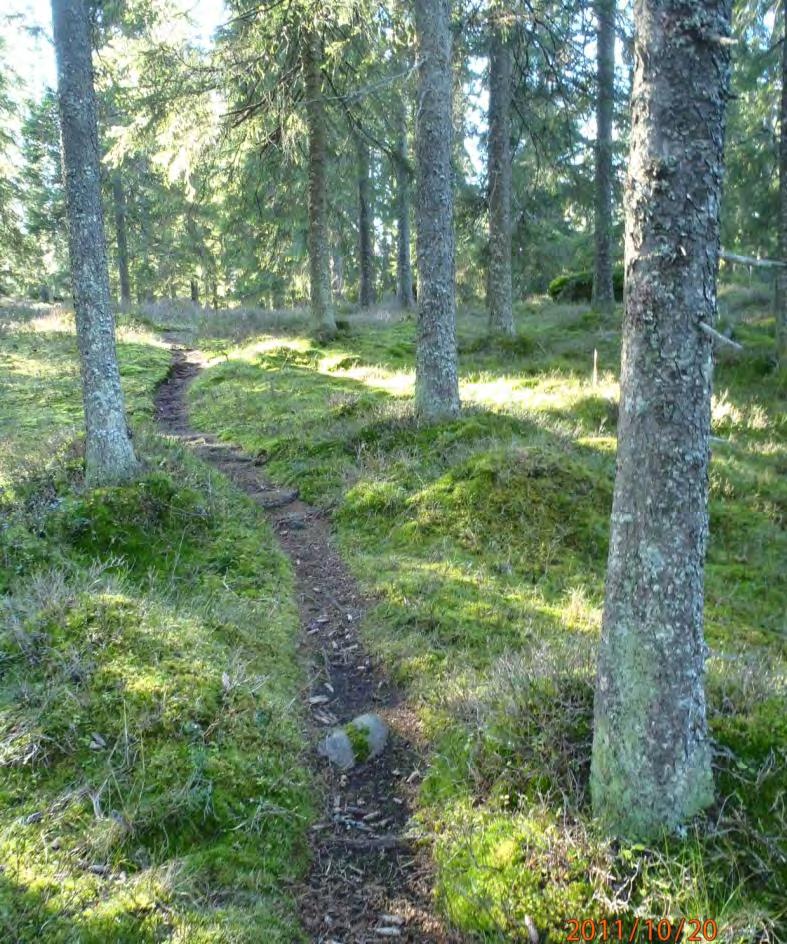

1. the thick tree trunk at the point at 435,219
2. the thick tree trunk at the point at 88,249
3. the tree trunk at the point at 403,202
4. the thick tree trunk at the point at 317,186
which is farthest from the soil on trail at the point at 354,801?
the tree trunk at the point at 403,202

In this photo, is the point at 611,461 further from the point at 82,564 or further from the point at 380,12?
the point at 380,12

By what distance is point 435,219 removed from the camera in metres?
8.65

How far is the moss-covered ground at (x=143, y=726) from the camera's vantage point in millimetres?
2936

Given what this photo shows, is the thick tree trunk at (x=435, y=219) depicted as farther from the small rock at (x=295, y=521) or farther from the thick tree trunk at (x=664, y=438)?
the thick tree trunk at (x=664, y=438)

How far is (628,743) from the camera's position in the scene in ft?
10.3

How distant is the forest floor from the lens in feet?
9.81

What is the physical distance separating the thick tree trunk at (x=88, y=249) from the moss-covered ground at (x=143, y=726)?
0.57 meters

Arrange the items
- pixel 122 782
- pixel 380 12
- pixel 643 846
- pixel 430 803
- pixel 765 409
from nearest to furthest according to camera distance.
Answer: pixel 643 846, pixel 122 782, pixel 430 803, pixel 380 12, pixel 765 409

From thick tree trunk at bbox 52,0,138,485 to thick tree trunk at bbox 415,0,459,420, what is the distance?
408cm

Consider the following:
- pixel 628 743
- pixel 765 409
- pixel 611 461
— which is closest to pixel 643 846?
pixel 628 743

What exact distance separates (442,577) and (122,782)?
3404mm

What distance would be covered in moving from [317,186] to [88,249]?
1078 cm

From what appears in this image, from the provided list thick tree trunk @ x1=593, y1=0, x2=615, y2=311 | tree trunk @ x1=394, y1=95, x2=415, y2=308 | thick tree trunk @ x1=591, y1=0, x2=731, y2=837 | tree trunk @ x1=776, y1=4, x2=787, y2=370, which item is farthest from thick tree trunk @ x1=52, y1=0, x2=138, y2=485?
tree trunk @ x1=776, y1=4, x2=787, y2=370

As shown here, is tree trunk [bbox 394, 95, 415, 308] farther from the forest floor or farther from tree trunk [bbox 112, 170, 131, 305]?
tree trunk [bbox 112, 170, 131, 305]
